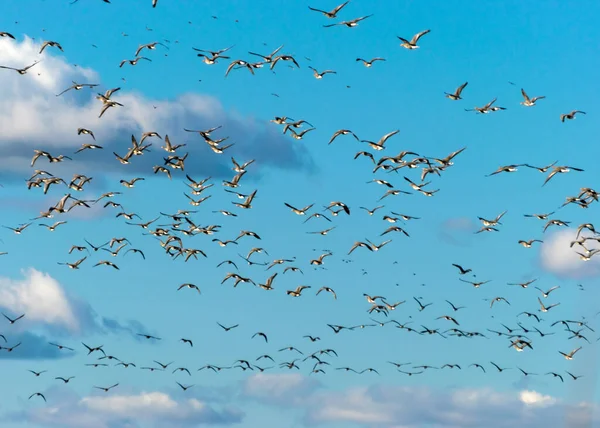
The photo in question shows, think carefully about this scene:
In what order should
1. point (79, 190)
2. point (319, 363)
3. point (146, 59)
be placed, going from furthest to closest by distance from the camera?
point (319, 363) → point (79, 190) → point (146, 59)

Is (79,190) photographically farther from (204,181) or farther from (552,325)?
Result: (552,325)

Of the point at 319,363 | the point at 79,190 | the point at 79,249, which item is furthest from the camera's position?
the point at 319,363

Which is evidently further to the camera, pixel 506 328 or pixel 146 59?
pixel 506 328

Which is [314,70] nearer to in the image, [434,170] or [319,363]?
[434,170]

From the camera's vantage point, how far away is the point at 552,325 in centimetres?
13012

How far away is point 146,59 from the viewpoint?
10862 cm

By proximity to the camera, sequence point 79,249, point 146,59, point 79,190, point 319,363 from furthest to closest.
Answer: point 319,363 < point 79,249 < point 79,190 < point 146,59

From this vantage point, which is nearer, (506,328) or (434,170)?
(434,170)

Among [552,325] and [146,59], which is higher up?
[146,59]

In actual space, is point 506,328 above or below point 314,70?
below

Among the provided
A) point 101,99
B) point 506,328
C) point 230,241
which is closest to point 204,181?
point 230,241

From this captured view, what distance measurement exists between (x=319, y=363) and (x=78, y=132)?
143 feet

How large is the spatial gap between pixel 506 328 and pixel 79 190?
1762 inches

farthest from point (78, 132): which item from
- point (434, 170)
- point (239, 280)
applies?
point (434, 170)
